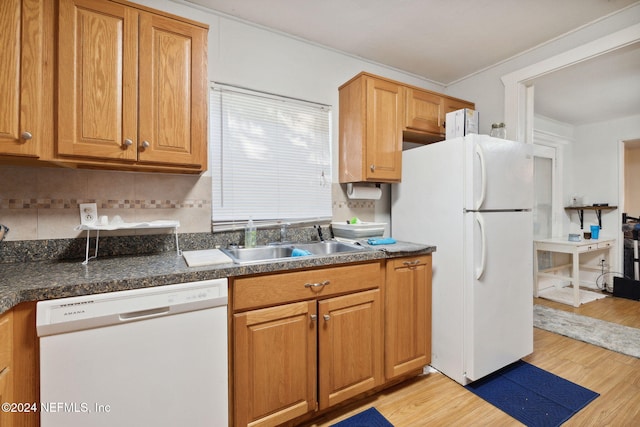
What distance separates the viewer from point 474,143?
1.82 meters

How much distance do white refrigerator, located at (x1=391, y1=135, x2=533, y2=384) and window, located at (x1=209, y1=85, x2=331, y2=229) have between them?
776 mm

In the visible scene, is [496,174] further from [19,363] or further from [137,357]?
[19,363]

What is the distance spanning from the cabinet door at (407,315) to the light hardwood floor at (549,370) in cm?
15

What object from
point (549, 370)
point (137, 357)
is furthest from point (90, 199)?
point (549, 370)

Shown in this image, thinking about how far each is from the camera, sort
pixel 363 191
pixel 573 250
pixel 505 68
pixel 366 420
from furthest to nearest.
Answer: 1. pixel 573 250
2. pixel 505 68
3. pixel 363 191
4. pixel 366 420

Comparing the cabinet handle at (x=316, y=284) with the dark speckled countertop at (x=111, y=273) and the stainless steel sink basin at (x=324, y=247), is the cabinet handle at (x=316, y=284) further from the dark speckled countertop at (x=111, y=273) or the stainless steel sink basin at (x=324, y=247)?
the stainless steel sink basin at (x=324, y=247)

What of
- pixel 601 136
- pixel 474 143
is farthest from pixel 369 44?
pixel 601 136

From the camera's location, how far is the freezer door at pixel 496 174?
183 centimetres

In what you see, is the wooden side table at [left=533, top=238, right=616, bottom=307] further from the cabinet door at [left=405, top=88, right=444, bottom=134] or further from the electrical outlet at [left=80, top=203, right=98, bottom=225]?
the electrical outlet at [left=80, top=203, right=98, bottom=225]

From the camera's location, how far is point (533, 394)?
1.82 m

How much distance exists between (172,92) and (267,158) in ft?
2.48

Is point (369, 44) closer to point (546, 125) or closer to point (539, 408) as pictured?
point (539, 408)

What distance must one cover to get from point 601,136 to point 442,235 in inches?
170

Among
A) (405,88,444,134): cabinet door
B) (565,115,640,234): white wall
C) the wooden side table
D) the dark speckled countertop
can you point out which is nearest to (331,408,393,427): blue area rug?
the dark speckled countertop
